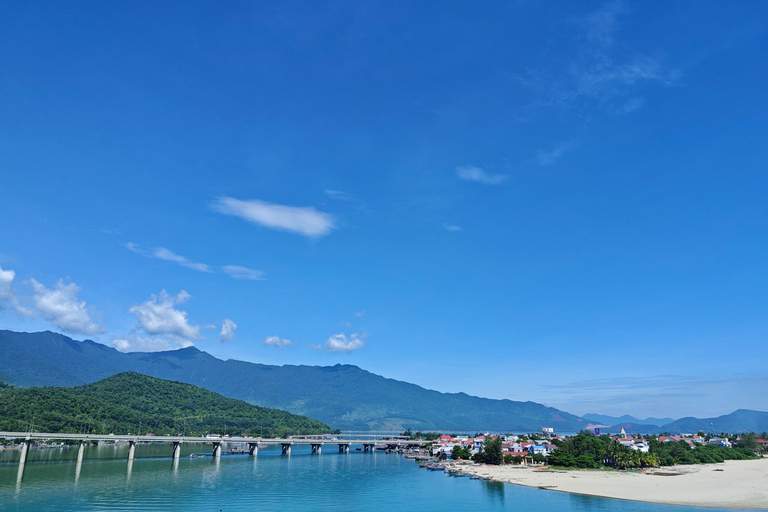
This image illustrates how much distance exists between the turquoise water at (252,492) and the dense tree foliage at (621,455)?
2488cm

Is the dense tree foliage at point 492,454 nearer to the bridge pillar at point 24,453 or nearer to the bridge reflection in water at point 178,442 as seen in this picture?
the bridge reflection in water at point 178,442

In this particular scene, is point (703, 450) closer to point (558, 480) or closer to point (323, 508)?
point (558, 480)

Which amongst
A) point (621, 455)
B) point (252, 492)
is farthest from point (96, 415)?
point (621, 455)

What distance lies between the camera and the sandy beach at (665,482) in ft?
183

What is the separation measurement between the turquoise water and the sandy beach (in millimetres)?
4258

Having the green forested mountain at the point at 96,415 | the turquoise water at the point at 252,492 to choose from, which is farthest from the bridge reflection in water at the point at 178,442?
the green forested mountain at the point at 96,415

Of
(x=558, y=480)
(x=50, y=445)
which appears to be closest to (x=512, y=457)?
(x=558, y=480)

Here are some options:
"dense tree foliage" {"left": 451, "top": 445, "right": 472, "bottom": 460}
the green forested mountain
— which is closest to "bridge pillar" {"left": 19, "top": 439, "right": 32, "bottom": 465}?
the green forested mountain

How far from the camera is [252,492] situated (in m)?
62.0

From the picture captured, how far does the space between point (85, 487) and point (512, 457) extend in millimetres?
80613

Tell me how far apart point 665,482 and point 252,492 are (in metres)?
61.4

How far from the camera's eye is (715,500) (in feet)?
179

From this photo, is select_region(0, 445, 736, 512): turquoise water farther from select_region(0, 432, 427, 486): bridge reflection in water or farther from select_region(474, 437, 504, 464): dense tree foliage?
select_region(474, 437, 504, 464): dense tree foliage

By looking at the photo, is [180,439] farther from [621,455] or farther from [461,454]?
[621,455]
